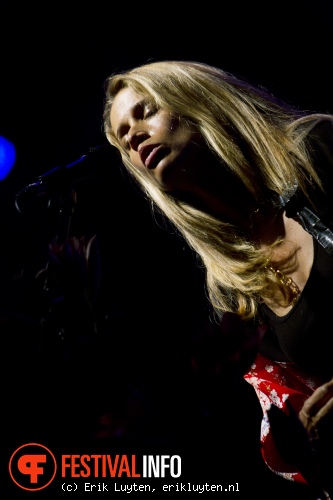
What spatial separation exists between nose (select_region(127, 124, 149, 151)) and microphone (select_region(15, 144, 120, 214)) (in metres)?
0.35

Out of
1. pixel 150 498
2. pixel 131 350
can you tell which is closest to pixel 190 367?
pixel 131 350

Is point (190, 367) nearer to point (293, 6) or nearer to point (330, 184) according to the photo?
point (330, 184)

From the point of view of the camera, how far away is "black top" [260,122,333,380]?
4.11ft

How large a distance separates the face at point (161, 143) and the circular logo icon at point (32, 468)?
0.98m

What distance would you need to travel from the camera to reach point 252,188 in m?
1.52

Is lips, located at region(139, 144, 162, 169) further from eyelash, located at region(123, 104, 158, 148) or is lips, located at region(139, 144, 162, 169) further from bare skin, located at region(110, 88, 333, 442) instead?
eyelash, located at region(123, 104, 158, 148)

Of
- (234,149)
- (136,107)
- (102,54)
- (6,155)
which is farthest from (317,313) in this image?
(6,155)

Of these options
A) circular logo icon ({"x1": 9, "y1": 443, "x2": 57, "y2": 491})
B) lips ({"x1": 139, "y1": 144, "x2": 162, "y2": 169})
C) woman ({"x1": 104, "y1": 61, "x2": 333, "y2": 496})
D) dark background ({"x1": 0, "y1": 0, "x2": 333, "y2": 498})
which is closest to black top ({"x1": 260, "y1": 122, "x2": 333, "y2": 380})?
woman ({"x1": 104, "y1": 61, "x2": 333, "y2": 496})

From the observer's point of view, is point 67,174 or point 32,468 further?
point 32,468

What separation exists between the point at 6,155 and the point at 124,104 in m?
1.56

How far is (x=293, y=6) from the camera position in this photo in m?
2.38

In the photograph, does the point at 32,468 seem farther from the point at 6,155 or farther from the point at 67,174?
the point at 6,155

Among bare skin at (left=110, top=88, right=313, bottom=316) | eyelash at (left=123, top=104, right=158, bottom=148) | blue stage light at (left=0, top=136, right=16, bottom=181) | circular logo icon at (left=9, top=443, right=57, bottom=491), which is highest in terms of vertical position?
eyelash at (left=123, top=104, right=158, bottom=148)

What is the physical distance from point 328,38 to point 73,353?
2415 mm
